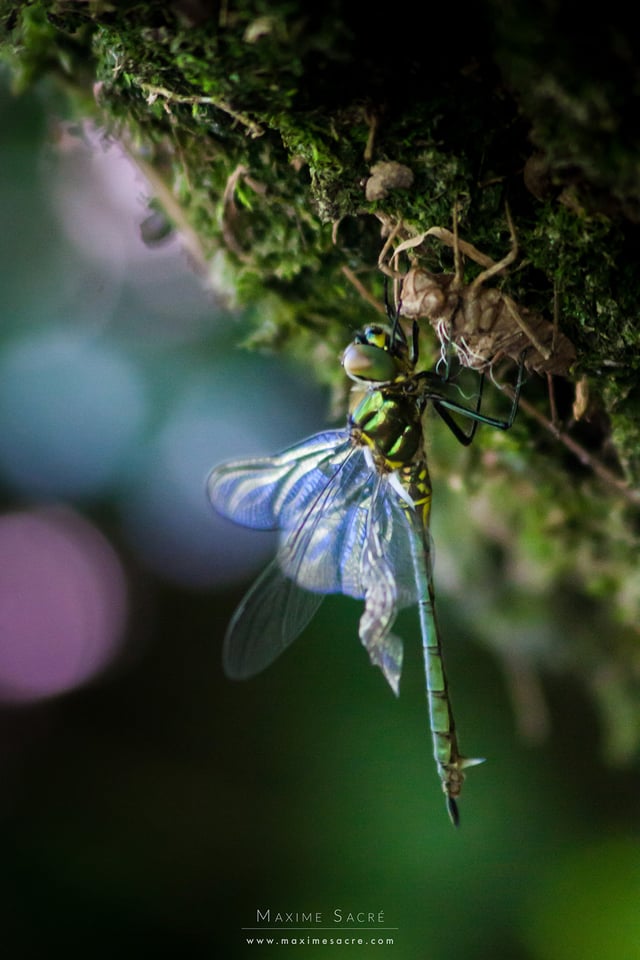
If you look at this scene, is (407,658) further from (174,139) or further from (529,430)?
(174,139)

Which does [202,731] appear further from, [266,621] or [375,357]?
[375,357]

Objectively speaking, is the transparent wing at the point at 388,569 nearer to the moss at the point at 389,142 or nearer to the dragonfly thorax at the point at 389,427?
the dragonfly thorax at the point at 389,427

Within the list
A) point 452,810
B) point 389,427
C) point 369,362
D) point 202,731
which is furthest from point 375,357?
point 202,731

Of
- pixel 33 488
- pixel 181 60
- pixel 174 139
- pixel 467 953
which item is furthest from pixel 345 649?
pixel 181 60

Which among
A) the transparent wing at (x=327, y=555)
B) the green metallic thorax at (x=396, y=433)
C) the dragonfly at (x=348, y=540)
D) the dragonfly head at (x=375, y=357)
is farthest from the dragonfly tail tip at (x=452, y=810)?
the dragonfly head at (x=375, y=357)

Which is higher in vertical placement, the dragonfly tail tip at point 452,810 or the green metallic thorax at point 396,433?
the green metallic thorax at point 396,433
